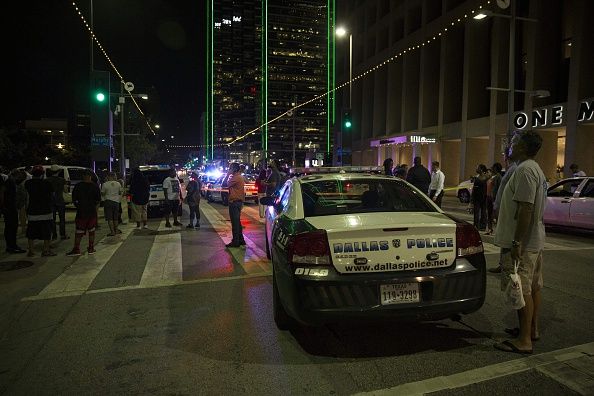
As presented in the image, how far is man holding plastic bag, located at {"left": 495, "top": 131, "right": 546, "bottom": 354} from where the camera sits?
12.9ft

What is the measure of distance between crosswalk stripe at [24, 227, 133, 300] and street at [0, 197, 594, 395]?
0.05 meters

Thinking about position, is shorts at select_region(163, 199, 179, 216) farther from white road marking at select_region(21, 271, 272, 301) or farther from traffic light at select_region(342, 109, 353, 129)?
traffic light at select_region(342, 109, 353, 129)

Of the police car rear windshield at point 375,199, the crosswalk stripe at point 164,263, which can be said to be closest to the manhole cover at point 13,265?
the crosswalk stripe at point 164,263

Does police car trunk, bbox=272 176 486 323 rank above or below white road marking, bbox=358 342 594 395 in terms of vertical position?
above

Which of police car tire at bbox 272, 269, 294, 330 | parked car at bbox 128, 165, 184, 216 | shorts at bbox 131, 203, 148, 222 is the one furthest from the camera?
parked car at bbox 128, 165, 184, 216

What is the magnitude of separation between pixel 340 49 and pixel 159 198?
Answer: 45.1m

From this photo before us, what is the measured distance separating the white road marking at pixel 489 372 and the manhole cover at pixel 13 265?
7.30 m

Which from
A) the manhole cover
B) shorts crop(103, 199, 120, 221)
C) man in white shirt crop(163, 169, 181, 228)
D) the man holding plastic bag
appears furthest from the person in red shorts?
the man holding plastic bag

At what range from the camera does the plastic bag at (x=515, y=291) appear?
394 centimetres

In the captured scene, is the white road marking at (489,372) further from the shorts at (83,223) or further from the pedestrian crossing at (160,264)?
the shorts at (83,223)

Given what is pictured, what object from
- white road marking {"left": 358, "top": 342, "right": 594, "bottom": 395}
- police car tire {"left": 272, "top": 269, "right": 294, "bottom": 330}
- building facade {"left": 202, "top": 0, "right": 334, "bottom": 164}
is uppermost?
building facade {"left": 202, "top": 0, "right": 334, "bottom": 164}

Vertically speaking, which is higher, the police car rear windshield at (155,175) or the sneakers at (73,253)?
the police car rear windshield at (155,175)

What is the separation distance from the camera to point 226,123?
149500 millimetres

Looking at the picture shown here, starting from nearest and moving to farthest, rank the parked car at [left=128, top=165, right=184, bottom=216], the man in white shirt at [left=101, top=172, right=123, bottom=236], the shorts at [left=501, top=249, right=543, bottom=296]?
the shorts at [left=501, top=249, right=543, bottom=296] → the man in white shirt at [left=101, top=172, right=123, bottom=236] → the parked car at [left=128, top=165, right=184, bottom=216]
